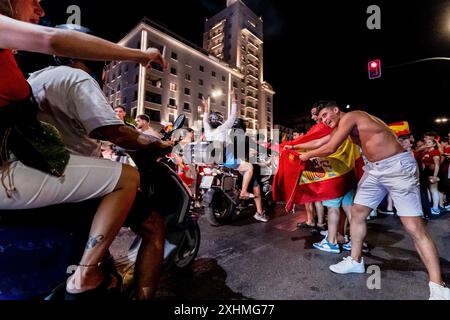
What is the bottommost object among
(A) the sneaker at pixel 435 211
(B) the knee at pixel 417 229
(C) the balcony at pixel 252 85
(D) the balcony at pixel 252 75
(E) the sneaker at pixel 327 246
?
(E) the sneaker at pixel 327 246

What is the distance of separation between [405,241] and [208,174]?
3827mm

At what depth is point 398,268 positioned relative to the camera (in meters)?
2.85

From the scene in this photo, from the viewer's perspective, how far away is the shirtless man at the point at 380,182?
2.34 metres

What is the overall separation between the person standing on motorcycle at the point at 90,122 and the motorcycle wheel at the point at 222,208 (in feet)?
9.98

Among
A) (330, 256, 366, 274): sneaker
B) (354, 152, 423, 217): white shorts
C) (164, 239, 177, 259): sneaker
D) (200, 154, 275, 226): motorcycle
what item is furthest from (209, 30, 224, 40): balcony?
(164, 239, 177, 259): sneaker

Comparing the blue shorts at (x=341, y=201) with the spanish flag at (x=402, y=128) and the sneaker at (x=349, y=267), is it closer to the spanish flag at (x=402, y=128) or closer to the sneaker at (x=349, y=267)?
the sneaker at (x=349, y=267)

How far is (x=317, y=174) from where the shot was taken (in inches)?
154

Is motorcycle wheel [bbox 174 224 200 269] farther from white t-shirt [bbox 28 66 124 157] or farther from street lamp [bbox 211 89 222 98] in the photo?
street lamp [bbox 211 89 222 98]

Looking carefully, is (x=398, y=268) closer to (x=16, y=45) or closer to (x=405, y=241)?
(x=405, y=241)

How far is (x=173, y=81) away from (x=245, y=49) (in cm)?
2350

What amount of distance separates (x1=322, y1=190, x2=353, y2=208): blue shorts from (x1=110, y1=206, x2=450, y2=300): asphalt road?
0.73 metres

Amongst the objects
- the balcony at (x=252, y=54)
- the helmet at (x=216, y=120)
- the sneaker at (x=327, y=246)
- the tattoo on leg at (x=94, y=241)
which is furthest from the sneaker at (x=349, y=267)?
the balcony at (x=252, y=54)

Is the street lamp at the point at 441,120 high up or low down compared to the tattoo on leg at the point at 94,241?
up

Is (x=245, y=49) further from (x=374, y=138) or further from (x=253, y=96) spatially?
(x=374, y=138)
